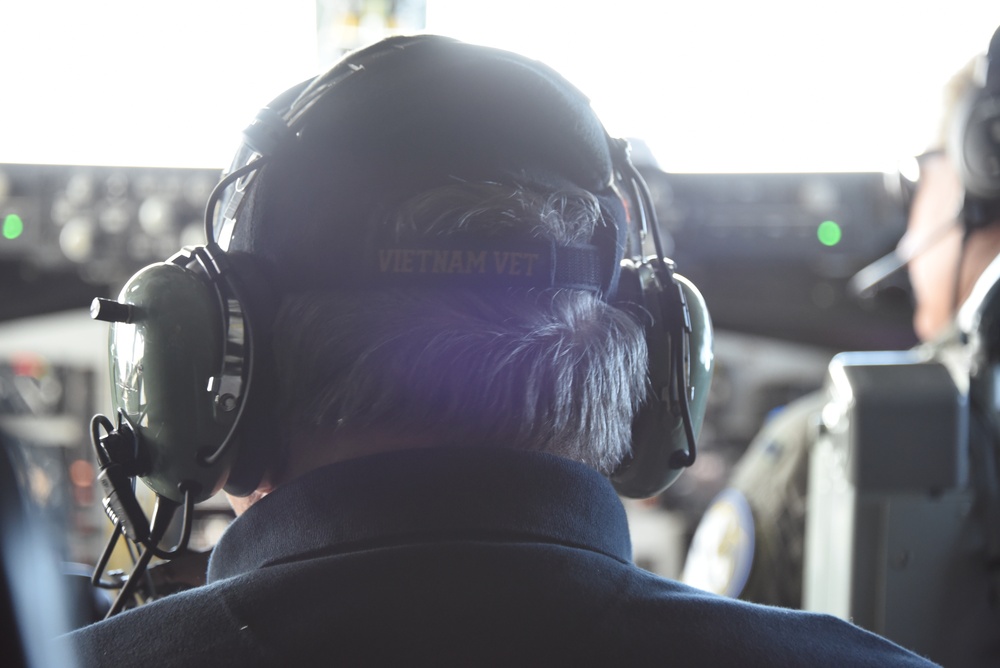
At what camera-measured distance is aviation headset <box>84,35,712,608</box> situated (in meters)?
0.59

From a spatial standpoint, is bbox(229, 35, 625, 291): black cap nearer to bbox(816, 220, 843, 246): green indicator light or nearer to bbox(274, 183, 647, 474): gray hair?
bbox(274, 183, 647, 474): gray hair

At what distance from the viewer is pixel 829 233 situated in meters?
2.30

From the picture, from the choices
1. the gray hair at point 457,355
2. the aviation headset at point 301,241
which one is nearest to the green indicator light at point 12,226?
the aviation headset at point 301,241

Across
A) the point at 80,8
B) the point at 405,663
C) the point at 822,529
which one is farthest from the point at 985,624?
the point at 80,8

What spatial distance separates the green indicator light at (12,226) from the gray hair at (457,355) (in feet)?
6.18

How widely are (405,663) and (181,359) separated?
0.84 feet

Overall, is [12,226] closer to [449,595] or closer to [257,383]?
[257,383]

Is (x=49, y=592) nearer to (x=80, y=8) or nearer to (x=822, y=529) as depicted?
(x=822, y=529)

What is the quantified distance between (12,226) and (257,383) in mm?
1900

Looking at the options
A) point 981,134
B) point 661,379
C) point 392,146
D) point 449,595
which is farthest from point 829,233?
point 449,595

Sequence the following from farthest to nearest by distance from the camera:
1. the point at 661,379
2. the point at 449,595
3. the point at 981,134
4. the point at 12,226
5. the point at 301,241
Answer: the point at 12,226 < the point at 981,134 < the point at 661,379 < the point at 301,241 < the point at 449,595

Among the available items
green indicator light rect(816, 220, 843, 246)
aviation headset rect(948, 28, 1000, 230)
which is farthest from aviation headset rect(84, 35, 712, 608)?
green indicator light rect(816, 220, 843, 246)

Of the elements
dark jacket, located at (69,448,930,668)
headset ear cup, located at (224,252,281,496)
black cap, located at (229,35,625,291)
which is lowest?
dark jacket, located at (69,448,930,668)

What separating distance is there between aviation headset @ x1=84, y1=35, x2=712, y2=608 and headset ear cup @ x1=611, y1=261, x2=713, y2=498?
0.05m
